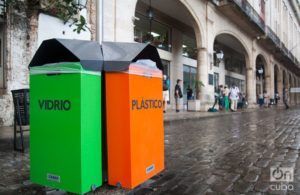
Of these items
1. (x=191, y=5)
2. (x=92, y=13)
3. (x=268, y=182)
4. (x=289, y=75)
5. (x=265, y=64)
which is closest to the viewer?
(x=268, y=182)

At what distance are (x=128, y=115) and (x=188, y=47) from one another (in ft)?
68.7

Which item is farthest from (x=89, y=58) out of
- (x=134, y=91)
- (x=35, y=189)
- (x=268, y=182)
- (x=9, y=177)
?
(x=268, y=182)

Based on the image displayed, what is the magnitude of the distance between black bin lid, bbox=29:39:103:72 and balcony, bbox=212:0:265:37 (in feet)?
58.4

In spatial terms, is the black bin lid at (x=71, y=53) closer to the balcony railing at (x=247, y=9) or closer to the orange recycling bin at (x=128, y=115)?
the orange recycling bin at (x=128, y=115)

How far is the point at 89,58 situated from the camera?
2949 mm

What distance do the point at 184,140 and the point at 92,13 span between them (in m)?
6.84

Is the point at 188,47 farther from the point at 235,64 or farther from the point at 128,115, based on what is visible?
the point at 128,115

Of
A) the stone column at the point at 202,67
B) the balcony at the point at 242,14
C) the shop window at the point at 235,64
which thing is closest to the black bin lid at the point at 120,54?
the stone column at the point at 202,67

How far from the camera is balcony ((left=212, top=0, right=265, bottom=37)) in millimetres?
20822

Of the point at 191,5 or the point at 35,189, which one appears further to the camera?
the point at 191,5

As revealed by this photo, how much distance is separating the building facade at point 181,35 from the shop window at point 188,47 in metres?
0.03

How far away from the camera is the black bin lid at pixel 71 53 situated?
2.92 m

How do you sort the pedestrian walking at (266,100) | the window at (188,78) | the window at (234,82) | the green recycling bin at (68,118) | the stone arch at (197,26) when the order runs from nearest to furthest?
the green recycling bin at (68,118), the stone arch at (197,26), the window at (188,78), the window at (234,82), the pedestrian walking at (266,100)

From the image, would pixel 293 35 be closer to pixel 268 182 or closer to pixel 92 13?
pixel 92 13
